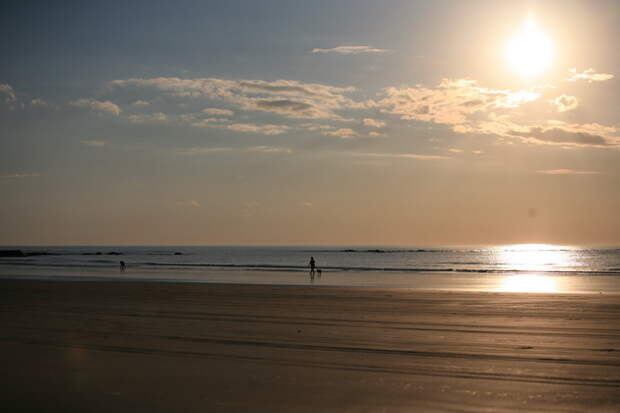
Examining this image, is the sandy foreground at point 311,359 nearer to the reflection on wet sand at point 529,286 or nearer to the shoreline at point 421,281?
the reflection on wet sand at point 529,286

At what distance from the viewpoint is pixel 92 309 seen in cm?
1848

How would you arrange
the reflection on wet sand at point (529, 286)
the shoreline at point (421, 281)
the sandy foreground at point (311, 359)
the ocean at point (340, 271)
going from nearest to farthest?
the sandy foreground at point (311, 359), the reflection on wet sand at point (529, 286), the shoreline at point (421, 281), the ocean at point (340, 271)

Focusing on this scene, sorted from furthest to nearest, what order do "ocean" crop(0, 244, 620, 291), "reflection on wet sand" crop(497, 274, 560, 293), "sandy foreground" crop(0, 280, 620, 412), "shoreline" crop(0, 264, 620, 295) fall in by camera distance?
"ocean" crop(0, 244, 620, 291), "shoreline" crop(0, 264, 620, 295), "reflection on wet sand" crop(497, 274, 560, 293), "sandy foreground" crop(0, 280, 620, 412)

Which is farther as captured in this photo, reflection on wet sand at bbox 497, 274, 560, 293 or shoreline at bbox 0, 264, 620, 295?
shoreline at bbox 0, 264, 620, 295

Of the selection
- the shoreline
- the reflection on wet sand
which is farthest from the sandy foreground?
the shoreline

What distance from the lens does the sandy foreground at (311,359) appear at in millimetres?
7211

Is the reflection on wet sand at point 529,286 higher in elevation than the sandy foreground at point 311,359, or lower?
lower

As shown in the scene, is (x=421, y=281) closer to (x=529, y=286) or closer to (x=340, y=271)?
(x=529, y=286)

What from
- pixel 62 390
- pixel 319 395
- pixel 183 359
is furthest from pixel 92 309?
pixel 319 395

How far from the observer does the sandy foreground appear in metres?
7.21

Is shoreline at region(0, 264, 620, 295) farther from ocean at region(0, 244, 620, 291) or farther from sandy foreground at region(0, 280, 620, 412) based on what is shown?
sandy foreground at region(0, 280, 620, 412)

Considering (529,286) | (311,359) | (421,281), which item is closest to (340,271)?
(421,281)

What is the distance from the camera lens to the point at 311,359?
9.82 meters

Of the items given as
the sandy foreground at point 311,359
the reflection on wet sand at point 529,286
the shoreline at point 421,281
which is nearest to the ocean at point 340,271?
the shoreline at point 421,281
